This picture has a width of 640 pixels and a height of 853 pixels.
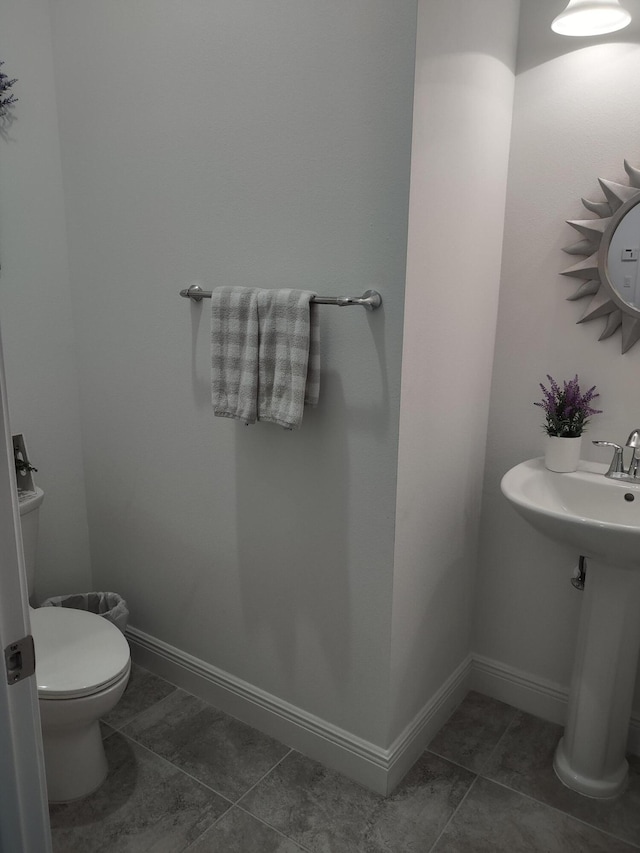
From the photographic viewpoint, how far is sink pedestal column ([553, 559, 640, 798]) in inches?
69.1

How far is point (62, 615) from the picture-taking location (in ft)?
6.53

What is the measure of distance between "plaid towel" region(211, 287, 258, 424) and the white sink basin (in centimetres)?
71

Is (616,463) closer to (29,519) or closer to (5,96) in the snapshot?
(29,519)

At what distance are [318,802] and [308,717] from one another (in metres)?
0.23

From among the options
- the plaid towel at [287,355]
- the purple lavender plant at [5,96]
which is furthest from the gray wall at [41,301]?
the plaid towel at [287,355]

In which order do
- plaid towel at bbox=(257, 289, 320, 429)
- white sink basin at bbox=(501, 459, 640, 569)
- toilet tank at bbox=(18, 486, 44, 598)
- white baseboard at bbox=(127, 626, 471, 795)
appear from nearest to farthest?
1. white sink basin at bbox=(501, 459, 640, 569)
2. plaid towel at bbox=(257, 289, 320, 429)
3. white baseboard at bbox=(127, 626, 471, 795)
4. toilet tank at bbox=(18, 486, 44, 598)

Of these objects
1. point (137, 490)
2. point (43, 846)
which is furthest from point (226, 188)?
point (43, 846)

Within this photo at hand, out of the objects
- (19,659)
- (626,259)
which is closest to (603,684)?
(626,259)

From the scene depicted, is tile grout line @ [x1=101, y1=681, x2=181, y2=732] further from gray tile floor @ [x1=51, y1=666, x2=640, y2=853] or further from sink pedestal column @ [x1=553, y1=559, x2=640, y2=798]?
sink pedestal column @ [x1=553, y1=559, x2=640, y2=798]

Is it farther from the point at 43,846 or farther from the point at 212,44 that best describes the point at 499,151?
the point at 43,846

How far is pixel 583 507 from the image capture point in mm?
1818

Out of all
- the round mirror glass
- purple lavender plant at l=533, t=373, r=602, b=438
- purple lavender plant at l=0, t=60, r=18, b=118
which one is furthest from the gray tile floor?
purple lavender plant at l=0, t=60, r=18, b=118

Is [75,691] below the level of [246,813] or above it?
above

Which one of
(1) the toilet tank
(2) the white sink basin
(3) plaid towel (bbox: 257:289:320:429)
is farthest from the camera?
(1) the toilet tank
